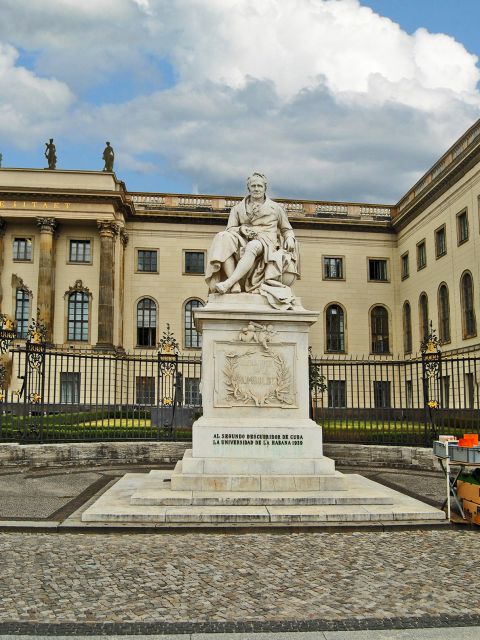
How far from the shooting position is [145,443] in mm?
14195

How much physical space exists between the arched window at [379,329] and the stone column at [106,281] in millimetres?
19041

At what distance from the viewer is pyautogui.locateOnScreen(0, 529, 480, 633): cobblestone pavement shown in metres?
4.20

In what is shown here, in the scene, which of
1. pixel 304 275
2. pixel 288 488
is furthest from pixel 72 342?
pixel 288 488

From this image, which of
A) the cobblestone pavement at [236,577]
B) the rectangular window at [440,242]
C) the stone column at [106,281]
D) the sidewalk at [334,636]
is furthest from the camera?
the stone column at [106,281]

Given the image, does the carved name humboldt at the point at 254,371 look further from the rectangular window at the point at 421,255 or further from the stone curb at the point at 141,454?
the rectangular window at the point at 421,255

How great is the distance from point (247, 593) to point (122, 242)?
40079 millimetres

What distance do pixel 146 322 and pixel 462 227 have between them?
2203 centimetres

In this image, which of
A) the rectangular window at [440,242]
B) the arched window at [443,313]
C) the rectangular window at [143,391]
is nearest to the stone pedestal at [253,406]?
the rectangular window at [143,391]

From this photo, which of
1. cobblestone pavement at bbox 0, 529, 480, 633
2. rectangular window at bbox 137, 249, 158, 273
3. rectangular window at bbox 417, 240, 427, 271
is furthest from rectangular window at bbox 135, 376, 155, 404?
rectangular window at bbox 417, 240, 427, 271

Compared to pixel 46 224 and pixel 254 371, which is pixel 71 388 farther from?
pixel 46 224

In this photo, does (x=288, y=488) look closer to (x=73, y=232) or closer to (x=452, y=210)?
(x=452, y=210)

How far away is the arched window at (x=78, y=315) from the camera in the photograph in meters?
41.7

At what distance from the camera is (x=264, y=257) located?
912cm

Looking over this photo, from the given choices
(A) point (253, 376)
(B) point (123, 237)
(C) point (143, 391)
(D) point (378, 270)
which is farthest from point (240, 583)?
(D) point (378, 270)
